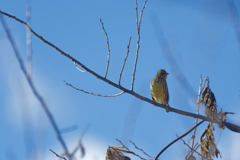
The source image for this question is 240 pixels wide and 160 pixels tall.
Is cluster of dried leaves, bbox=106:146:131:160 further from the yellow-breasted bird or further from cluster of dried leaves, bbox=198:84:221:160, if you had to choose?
the yellow-breasted bird

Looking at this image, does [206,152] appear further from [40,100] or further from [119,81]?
[40,100]

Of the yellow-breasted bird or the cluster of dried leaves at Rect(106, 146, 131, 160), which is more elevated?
the yellow-breasted bird

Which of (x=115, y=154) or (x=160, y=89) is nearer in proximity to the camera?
(x=115, y=154)

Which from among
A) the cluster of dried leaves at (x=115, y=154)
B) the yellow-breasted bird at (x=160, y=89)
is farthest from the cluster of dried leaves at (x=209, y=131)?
the yellow-breasted bird at (x=160, y=89)

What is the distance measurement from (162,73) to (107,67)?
4508 mm

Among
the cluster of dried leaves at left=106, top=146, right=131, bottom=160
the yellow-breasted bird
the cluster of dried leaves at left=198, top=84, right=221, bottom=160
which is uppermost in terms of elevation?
the yellow-breasted bird

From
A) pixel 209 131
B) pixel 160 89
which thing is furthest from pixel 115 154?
pixel 160 89

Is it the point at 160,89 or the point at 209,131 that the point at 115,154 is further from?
the point at 160,89

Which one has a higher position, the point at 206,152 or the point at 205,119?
the point at 205,119

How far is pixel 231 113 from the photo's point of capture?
10.8 feet

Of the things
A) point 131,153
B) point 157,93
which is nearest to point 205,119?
point 131,153

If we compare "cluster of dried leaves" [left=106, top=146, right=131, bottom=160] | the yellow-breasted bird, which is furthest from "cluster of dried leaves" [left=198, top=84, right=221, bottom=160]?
the yellow-breasted bird

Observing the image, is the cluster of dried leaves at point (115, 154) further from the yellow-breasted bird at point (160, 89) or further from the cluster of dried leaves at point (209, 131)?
the yellow-breasted bird at point (160, 89)

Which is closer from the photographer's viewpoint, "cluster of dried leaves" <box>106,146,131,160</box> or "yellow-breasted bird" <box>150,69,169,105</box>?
"cluster of dried leaves" <box>106,146,131,160</box>
